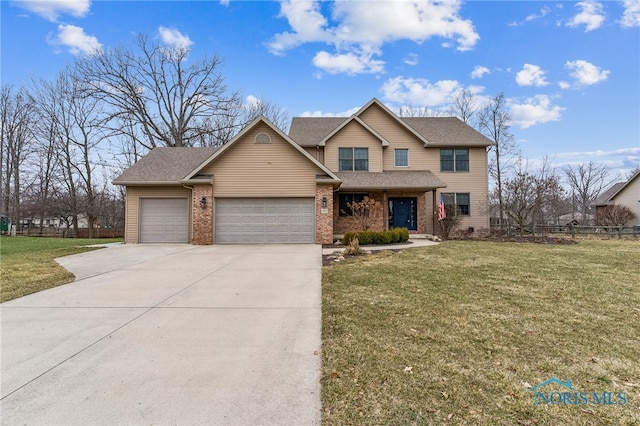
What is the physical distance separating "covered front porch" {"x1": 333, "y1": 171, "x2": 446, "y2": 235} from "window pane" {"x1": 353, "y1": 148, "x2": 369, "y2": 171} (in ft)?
1.54

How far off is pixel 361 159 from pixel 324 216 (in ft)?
18.3

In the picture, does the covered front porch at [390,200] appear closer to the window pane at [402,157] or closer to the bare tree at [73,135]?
the window pane at [402,157]

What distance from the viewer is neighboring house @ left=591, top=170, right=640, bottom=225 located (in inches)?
1052

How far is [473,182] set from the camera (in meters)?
19.8

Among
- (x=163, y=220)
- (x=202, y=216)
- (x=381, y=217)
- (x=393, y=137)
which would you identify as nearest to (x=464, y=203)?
(x=381, y=217)

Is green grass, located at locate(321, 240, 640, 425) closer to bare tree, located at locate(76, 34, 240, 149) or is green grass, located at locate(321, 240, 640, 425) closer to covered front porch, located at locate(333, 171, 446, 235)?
covered front porch, located at locate(333, 171, 446, 235)

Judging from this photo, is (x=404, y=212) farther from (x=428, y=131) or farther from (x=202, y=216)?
(x=202, y=216)

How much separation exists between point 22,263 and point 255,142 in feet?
30.8

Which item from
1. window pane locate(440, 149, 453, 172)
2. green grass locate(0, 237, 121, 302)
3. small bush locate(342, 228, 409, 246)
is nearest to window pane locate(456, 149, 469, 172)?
window pane locate(440, 149, 453, 172)

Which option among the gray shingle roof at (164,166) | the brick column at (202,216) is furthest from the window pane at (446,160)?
the gray shingle roof at (164,166)

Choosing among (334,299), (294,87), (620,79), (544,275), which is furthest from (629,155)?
(334,299)

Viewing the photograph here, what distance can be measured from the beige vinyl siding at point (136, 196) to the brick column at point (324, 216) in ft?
21.5

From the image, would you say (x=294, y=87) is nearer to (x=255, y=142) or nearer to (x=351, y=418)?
(x=255, y=142)

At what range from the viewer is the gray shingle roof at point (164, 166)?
50.9ft
